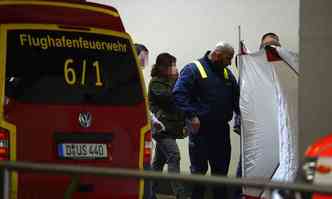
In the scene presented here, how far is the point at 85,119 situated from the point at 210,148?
2.08m

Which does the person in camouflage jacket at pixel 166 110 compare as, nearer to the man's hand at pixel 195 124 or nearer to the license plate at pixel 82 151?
the man's hand at pixel 195 124

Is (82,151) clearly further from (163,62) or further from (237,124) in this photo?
(237,124)

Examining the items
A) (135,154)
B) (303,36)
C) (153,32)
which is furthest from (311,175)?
(153,32)

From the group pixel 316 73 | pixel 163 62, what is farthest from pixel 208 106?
pixel 316 73

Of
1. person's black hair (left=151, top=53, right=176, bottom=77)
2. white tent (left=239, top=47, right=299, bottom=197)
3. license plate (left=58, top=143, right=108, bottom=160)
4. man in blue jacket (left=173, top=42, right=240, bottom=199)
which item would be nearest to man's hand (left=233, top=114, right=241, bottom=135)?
man in blue jacket (left=173, top=42, right=240, bottom=199)

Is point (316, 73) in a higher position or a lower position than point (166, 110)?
higher

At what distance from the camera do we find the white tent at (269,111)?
22.6 ft

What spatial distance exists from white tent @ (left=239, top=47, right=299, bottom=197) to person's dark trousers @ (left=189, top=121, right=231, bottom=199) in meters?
0.34

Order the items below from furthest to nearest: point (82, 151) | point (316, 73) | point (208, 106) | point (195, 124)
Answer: point (208, 106)
point (195, 124)
point (316, 73)
point (82, 151)

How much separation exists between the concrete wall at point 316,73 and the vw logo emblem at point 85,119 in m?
2.28

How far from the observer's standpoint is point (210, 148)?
7484mm

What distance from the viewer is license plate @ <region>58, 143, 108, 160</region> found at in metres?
5.64

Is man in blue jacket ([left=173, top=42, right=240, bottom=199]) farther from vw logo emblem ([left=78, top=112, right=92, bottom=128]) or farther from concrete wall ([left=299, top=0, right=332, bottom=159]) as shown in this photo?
vw logo emblem ([left=78, top=112, right=92, bottom=128])

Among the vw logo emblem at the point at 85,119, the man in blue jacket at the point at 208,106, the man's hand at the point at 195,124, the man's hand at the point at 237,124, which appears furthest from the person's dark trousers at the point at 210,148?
the vw logo emblem at the point at 85,119
